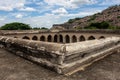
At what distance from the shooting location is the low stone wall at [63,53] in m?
2.77

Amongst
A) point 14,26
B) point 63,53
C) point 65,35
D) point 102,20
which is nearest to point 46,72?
point 63,53

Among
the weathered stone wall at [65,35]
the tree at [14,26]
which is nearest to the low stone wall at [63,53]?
the weathered stone wall at [65,35]

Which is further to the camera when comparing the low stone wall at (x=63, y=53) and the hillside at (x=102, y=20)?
the hillside at (x=102, y=20)

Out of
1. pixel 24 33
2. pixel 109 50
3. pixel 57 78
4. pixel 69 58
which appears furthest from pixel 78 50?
pixel 24 33

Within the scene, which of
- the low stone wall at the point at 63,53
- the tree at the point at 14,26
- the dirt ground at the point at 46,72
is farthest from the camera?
the tree at the point at 14,26

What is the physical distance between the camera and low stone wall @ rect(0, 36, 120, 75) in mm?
2766

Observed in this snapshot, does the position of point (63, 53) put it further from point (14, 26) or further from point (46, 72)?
point (14, 26)

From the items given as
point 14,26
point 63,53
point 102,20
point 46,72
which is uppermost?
point 102,20

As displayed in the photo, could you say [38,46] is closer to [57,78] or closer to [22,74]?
[22,74]

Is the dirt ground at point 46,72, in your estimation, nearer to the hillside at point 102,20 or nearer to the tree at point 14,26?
the tree at point 14,26

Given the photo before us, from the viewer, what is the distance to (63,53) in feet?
8.87

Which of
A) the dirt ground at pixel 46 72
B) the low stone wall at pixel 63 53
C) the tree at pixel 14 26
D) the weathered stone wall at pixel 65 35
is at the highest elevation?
the tree at pixel 14 26

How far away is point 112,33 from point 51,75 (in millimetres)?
24558

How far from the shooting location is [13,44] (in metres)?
4.49
